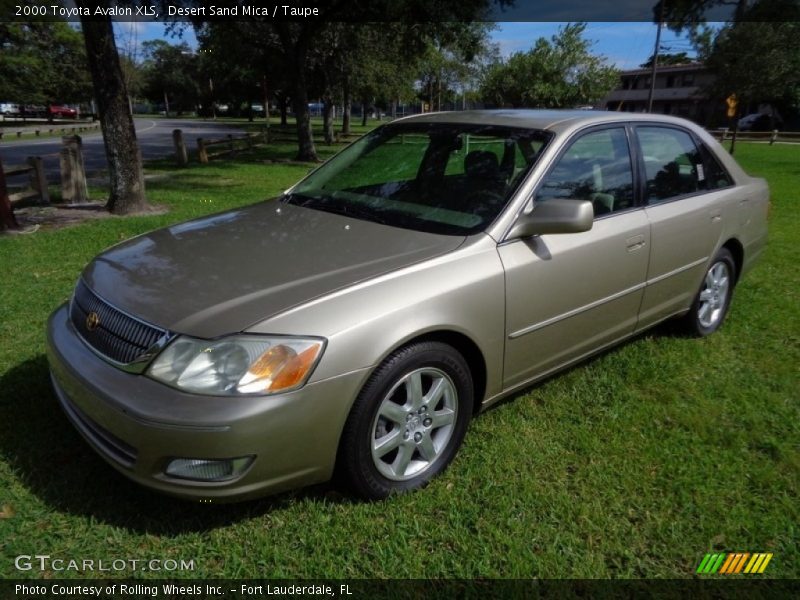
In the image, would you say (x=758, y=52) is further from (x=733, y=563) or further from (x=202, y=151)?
(x=733, y=563)

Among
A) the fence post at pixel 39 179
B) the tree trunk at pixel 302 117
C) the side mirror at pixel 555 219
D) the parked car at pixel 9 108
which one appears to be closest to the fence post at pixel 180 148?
the tree trunk at pixel 302 117

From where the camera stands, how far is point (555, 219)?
2746 millimetres

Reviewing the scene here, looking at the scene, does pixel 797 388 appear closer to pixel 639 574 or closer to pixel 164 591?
pixel 639 574

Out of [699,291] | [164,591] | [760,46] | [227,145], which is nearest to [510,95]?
[760,46]

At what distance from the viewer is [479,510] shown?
2.56 metres

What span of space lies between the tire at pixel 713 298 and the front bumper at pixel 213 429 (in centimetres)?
306

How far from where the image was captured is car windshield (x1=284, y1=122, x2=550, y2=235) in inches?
118

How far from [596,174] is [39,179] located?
899cm

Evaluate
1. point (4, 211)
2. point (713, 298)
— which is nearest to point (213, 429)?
point (713, 298)

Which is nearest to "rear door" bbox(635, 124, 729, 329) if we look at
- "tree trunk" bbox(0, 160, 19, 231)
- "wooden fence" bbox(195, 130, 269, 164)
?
"tree trunk" bbox(0, 160, 19, 231)

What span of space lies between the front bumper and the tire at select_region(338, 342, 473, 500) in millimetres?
92

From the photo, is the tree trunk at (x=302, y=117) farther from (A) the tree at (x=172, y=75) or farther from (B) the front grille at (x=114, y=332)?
(A) the tree at (x=172, y=75)

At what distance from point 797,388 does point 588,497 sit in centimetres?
200

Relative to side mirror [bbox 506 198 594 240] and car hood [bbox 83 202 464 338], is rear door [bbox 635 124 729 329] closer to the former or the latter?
side mirror [bbox 506 198 594 240]
